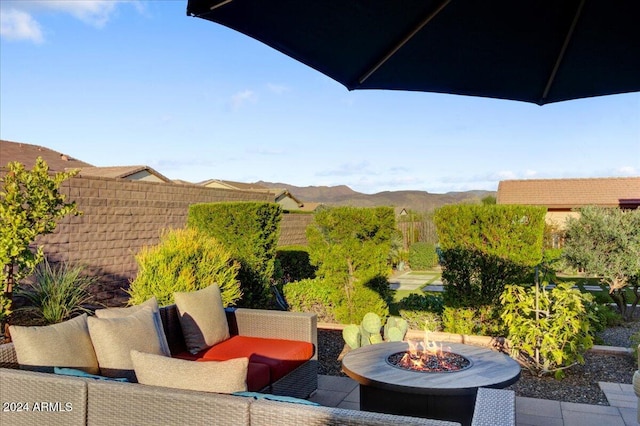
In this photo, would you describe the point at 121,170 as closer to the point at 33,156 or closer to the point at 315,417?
the point at 33,156

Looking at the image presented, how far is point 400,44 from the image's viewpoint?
2.32m

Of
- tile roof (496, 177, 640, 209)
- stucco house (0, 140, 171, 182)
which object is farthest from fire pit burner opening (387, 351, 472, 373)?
tile roof (496, 177, 640, 209)

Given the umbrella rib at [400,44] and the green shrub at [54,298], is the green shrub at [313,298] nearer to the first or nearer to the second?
the green shrub at [54,298]

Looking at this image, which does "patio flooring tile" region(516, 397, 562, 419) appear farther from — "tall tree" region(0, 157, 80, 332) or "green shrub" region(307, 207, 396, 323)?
"tall tree" region(0, 157, 80, 332)

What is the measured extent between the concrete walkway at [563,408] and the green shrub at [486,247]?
5.85 feet

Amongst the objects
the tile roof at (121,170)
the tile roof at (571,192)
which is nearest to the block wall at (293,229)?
the tile roof at (121,170)

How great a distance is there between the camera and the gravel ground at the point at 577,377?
4.38 meters

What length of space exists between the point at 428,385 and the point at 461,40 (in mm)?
2080

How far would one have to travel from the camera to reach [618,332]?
6562mm

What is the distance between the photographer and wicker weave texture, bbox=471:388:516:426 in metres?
1.83

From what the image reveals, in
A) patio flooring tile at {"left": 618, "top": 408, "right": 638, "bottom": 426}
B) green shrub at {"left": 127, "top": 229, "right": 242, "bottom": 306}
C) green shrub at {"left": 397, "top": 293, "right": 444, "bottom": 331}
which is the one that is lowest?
patio flooring tile at {"left": 618, "top": 408, "right": 638, "bottom": 426}

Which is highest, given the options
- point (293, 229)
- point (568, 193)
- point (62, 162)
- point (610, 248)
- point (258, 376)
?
point (62, 162)

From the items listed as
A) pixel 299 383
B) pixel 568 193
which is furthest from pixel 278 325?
pixel 568 193

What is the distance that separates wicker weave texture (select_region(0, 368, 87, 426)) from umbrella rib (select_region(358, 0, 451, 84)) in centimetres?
207
